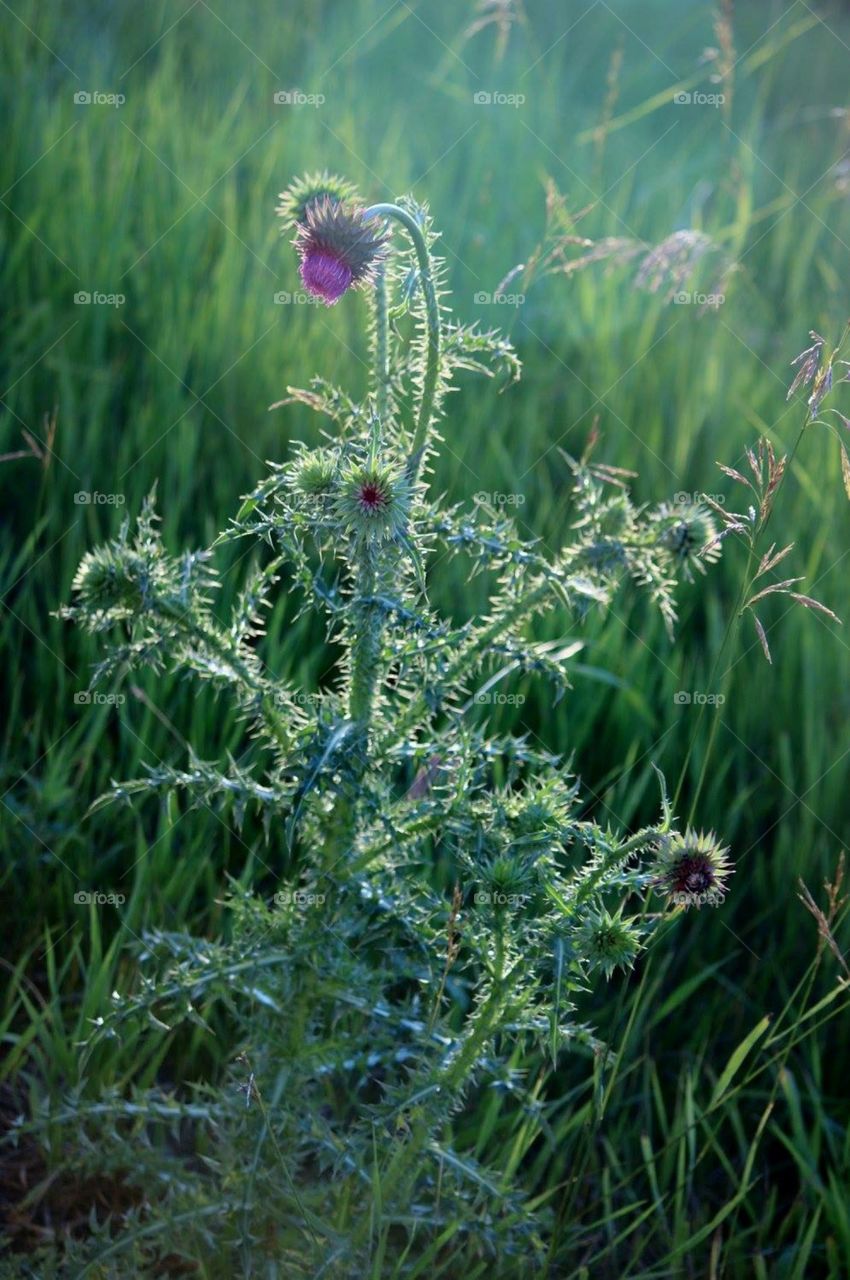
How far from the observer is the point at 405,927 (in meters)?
1.56

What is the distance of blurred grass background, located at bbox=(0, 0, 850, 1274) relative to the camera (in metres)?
2.14

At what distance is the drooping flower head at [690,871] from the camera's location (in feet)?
4.40

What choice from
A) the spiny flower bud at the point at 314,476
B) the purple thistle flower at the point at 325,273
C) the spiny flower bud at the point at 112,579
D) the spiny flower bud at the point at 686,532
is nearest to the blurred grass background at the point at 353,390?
the spiny flower bud at the point at 686,532

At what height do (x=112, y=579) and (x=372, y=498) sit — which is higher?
(x=372, y=498)

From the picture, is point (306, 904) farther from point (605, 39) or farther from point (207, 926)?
point (605, 39)

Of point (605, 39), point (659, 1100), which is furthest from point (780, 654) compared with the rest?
point (605, 39)

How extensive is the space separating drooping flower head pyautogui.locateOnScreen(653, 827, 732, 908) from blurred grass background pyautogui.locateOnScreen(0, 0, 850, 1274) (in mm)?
294

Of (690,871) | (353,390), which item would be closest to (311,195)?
(690,871)

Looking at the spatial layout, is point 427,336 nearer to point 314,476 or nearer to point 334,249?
point 334,249

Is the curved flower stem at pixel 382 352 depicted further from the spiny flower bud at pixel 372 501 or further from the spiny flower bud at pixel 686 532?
the spiny flower bud at pixel 686 532

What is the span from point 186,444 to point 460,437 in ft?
2.18

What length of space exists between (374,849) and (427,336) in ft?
2.19

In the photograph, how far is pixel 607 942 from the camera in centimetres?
139

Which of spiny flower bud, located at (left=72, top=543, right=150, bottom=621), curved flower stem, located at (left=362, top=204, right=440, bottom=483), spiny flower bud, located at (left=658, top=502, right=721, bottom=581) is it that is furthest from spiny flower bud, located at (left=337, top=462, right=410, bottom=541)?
spiny flower bud, located at (left=658, top=502, right=721, bottom=581)
